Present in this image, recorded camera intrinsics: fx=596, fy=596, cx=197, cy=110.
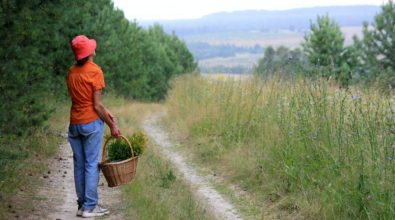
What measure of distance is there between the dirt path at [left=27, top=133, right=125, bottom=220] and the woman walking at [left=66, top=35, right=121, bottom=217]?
0.36 meters

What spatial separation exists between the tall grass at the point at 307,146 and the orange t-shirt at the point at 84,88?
2.79 meters

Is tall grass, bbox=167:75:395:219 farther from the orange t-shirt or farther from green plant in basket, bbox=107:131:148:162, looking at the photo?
the orange t-shirt

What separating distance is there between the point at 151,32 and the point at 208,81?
45549 mm

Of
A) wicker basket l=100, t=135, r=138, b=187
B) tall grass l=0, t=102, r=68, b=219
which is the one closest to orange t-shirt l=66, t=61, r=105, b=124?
wicker basket l=100, t=135, r=138, b=187

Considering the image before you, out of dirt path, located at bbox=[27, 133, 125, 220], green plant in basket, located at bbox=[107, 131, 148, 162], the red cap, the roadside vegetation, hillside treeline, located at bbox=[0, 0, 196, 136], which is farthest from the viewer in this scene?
green plant in basket, located at bbox=[107, 131, 148, 162]

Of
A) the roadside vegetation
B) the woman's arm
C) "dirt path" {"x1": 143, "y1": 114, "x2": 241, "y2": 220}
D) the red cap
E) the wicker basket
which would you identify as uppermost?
the red cap

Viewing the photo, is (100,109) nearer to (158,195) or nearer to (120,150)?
(120,150)

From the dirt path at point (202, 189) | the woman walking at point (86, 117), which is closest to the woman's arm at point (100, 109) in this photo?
the woman walking at point (86, 117)

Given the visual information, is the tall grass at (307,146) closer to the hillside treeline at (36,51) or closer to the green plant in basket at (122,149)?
the green plant in basket at (122,149)

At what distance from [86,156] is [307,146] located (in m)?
3.12

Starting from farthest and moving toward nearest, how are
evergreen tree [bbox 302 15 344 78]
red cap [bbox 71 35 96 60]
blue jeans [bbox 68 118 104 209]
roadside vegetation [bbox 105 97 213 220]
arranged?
evergreen tree [bbox 302 15 344 78] < roadside vegetation [bbox 105 97 213 220] < blue jeans [bbox 68 118 104 209] < red cap [bbox 71 35 96 60]

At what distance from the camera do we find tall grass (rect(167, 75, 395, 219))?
254 inches

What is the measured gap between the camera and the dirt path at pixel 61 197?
709cm

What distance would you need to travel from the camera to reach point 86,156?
679cm
